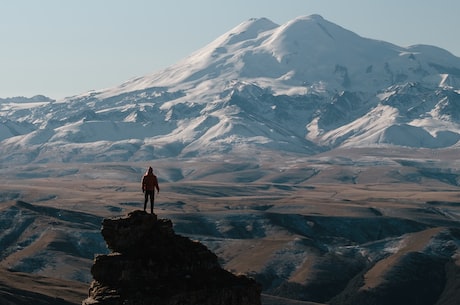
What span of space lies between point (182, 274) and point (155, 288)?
121cm

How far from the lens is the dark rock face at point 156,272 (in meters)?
32.7

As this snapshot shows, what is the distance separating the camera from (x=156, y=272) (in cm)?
3356

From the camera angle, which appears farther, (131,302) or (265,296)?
(265,296)

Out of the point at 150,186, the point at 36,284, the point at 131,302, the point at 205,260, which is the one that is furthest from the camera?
the point at 36,284

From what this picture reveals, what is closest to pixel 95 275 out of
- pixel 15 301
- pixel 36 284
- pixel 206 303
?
pixel 206 303

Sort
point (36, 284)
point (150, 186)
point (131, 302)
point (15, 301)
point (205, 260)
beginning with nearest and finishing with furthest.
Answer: point (131, 302) < point (205, 260) < point (150, 186) < point (15, 301) < point (36, 284)

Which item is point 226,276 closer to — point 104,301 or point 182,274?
point 182,274

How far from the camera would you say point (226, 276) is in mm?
34125

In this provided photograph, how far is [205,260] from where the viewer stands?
34.5 metres

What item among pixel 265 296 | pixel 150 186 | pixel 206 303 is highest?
pixel 150 186

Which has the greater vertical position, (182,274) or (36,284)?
(182,274)

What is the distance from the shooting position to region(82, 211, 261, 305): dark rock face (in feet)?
107

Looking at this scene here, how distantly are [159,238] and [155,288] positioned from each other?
2.51 metres

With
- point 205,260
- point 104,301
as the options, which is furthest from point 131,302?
point 205,260
